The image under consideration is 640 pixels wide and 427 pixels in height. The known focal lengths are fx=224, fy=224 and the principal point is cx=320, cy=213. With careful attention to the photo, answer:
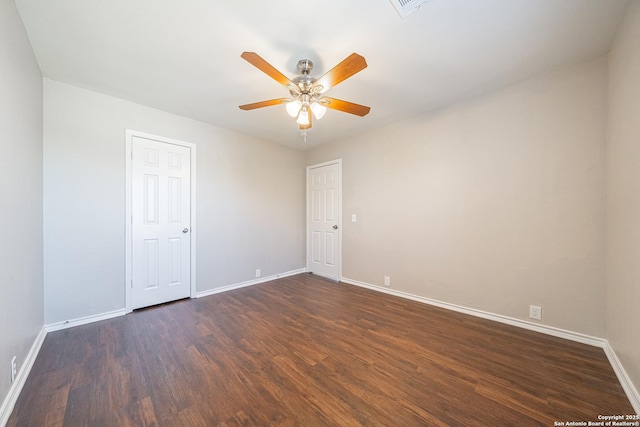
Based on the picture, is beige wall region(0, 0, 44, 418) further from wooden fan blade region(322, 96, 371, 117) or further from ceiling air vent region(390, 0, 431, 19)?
ceiling air vent region(390, 0, 431, 19)

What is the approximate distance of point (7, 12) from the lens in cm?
138

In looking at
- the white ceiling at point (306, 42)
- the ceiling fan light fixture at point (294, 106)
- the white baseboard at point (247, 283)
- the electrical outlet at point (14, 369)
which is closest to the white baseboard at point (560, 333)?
the white baseboard at point (247, 283)

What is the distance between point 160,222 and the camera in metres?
2.92

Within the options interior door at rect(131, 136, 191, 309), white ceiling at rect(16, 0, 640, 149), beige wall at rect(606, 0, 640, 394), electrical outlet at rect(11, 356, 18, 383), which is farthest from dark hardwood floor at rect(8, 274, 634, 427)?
white ceiling at rect(16, 0, 640, 149)

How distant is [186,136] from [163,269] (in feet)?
5.99

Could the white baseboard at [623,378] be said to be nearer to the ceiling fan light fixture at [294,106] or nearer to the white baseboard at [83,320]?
the ceiling fan light fixture at [294,106]

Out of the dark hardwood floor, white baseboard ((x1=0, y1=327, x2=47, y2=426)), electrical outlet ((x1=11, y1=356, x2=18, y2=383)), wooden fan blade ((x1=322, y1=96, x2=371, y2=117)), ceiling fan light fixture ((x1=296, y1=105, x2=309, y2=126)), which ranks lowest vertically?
the dark hardwood floor

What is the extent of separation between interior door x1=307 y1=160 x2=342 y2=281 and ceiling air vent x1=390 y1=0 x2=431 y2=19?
2.53m

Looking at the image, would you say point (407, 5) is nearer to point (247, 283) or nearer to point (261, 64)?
point (261, 64)

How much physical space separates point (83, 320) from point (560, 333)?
4765mm

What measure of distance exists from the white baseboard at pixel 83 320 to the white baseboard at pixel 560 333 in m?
3.36

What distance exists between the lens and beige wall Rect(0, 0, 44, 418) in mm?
1343

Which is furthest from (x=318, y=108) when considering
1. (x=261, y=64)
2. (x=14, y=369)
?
(x=14, y=369)

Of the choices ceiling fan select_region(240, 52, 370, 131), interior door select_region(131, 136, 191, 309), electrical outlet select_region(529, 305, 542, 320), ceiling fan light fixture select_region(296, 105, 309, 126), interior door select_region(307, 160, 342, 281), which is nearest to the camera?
ceiling fan select_region(240, 52, 370, 131)
